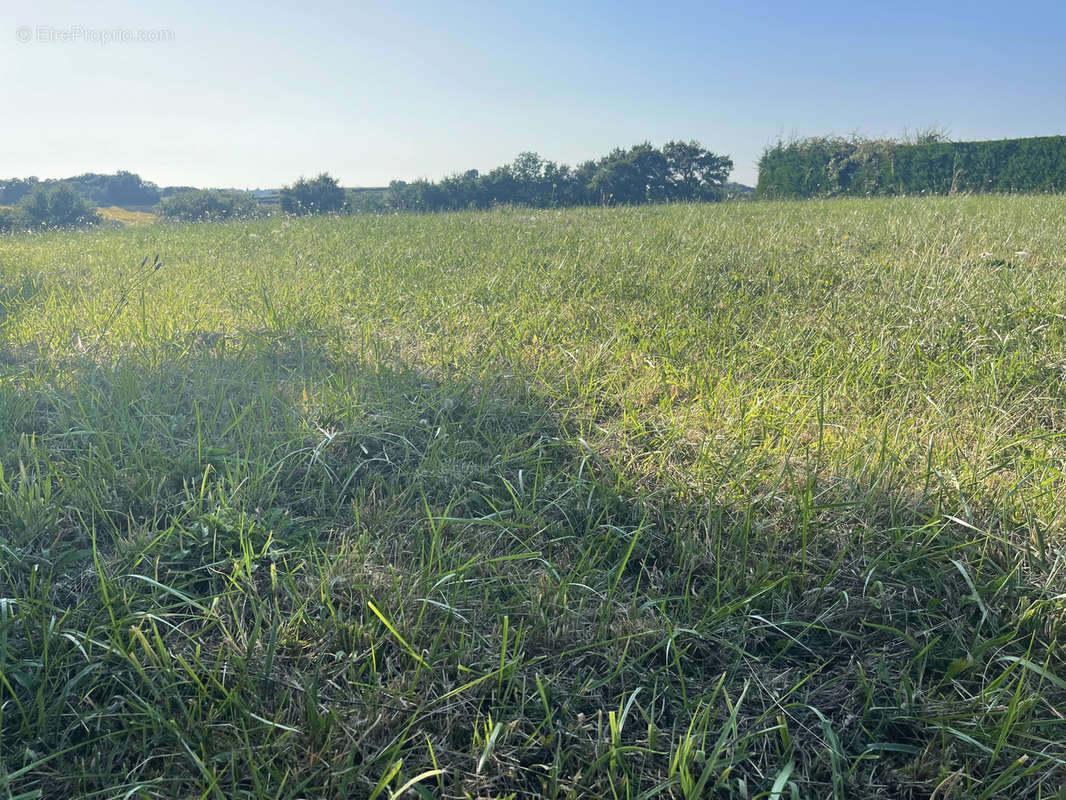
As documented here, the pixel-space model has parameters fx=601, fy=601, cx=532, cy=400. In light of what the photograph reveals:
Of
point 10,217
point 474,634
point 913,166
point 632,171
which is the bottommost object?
point 474,634

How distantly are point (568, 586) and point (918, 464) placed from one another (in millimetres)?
1196

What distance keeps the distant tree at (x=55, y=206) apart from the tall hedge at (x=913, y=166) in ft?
86.9

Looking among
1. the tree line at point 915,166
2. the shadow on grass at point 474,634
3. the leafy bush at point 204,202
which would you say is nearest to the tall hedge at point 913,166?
the tree line at point 915,166

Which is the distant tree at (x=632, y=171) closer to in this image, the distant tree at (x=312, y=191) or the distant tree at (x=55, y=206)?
the distant tree at (x=312, y=191)

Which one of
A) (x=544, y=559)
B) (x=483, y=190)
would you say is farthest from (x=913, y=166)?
(x=544, y=559)

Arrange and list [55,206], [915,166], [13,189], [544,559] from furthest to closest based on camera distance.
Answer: [13,189]
[55,206]
[915,166]
[544,559]

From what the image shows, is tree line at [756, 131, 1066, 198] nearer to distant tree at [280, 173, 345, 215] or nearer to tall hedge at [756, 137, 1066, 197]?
tall hedge at [756, 137, 1066, 197]

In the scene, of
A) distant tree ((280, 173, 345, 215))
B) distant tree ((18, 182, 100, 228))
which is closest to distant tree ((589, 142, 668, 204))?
distant tree ((280, 173, 345, 215))

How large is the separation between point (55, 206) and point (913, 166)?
31980 millimetres

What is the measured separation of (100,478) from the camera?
6.00ft

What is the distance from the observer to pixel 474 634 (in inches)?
52.2

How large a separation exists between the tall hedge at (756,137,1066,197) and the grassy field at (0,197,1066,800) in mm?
15044

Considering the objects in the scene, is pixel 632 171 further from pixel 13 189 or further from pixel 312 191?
pixel 13 189

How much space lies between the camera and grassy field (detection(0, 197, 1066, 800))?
1.09 metres
